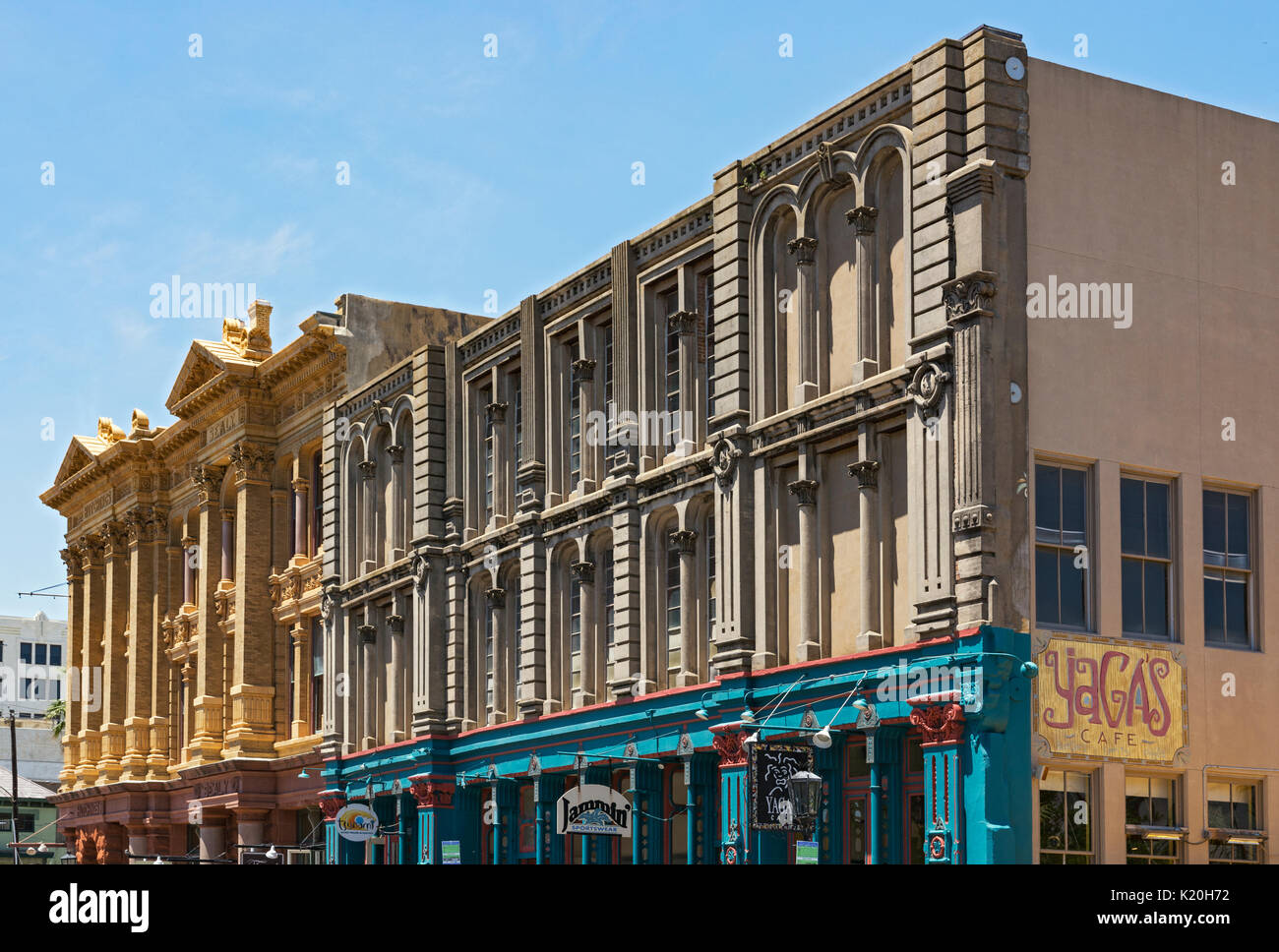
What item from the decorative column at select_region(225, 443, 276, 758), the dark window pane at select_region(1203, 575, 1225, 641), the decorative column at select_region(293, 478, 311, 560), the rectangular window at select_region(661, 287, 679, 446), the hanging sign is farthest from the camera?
the decorative column at select_region(225, 443, 276, 758)

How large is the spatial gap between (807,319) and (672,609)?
6.47 meters

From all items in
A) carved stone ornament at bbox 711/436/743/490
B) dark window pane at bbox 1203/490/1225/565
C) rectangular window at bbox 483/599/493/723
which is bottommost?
rectangular window at bbox 483/599/493/723

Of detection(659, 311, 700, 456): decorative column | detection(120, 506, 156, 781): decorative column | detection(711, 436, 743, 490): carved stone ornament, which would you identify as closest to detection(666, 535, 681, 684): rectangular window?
detection(659, 311, 700, 456): decorative column

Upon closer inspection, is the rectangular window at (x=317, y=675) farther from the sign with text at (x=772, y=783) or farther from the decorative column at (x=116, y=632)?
the sign with text at (x=772, y=783)

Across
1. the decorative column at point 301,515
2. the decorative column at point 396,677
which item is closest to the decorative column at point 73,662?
the decorative column at point 301,515

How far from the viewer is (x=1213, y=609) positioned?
97.8 feet

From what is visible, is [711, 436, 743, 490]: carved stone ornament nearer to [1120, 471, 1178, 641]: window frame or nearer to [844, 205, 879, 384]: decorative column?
[844, 205, 879, 384]: decorative column

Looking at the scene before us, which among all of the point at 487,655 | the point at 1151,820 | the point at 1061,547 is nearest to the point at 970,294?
the point at 1061,547

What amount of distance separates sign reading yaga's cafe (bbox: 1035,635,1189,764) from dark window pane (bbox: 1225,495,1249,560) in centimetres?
236

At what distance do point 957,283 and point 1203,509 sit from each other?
580cm

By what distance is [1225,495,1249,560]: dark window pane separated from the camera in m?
30.2

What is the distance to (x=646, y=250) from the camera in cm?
3644

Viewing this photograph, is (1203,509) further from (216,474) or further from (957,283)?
(216,474)
